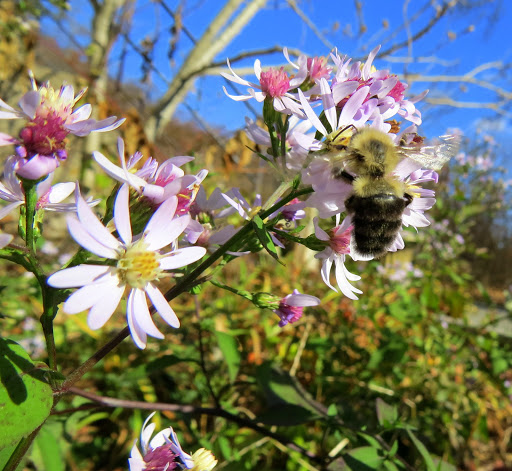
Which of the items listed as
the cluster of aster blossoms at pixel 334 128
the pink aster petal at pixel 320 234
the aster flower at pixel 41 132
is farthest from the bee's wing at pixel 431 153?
the aster flower at pixel 41 132

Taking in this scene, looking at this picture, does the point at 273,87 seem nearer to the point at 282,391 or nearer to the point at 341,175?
the point at 341,175

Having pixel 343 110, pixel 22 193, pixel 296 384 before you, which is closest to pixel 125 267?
pixel 22 193

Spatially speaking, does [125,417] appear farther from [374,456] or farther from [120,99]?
[120,99]

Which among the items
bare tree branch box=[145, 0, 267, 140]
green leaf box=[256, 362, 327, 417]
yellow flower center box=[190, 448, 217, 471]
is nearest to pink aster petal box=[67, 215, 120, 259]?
yellow flower center box=[190, 448, 217, 471]

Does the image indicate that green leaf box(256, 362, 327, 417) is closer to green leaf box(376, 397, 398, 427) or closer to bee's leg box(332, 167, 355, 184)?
green leaf box(376, 397, 398, 427)

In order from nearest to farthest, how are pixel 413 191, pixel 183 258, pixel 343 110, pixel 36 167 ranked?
pixel 36 167, pixel 183 258, pixel 343 110, pixel 413 191

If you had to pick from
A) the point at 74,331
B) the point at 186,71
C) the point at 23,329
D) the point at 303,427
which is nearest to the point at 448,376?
the point at 303,427
